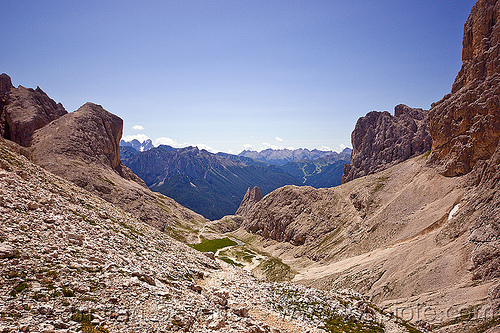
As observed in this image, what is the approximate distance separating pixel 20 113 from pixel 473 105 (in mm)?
202589

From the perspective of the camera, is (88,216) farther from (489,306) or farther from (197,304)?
(489,306)

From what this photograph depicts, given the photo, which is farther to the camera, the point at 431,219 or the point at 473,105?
the point at 473,105

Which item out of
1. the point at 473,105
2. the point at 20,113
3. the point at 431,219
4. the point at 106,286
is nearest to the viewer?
the point at 106,286

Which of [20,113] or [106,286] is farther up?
[20,113]

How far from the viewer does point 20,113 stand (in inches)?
5128

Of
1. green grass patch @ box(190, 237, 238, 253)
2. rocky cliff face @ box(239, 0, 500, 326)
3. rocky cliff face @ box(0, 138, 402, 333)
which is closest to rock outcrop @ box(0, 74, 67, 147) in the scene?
green grass patch @ box(190, 237, 238, 253)

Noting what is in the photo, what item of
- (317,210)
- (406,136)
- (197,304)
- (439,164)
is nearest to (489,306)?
(197,304)

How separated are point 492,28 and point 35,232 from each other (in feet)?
438

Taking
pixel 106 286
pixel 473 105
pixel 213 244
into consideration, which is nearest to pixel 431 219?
pixel 473 105

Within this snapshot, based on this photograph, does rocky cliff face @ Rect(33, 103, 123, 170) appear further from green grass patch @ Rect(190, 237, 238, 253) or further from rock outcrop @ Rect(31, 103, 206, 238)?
green grass patch @ Rect(190, 237, 238, 253)

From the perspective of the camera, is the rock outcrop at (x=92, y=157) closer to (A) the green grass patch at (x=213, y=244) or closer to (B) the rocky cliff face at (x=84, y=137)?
(B) the rocky cliff face at (x=84, y=137)

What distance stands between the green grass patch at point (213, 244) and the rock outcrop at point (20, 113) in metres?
98.5

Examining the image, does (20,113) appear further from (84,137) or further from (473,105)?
(473,105)

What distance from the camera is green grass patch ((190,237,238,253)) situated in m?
128
